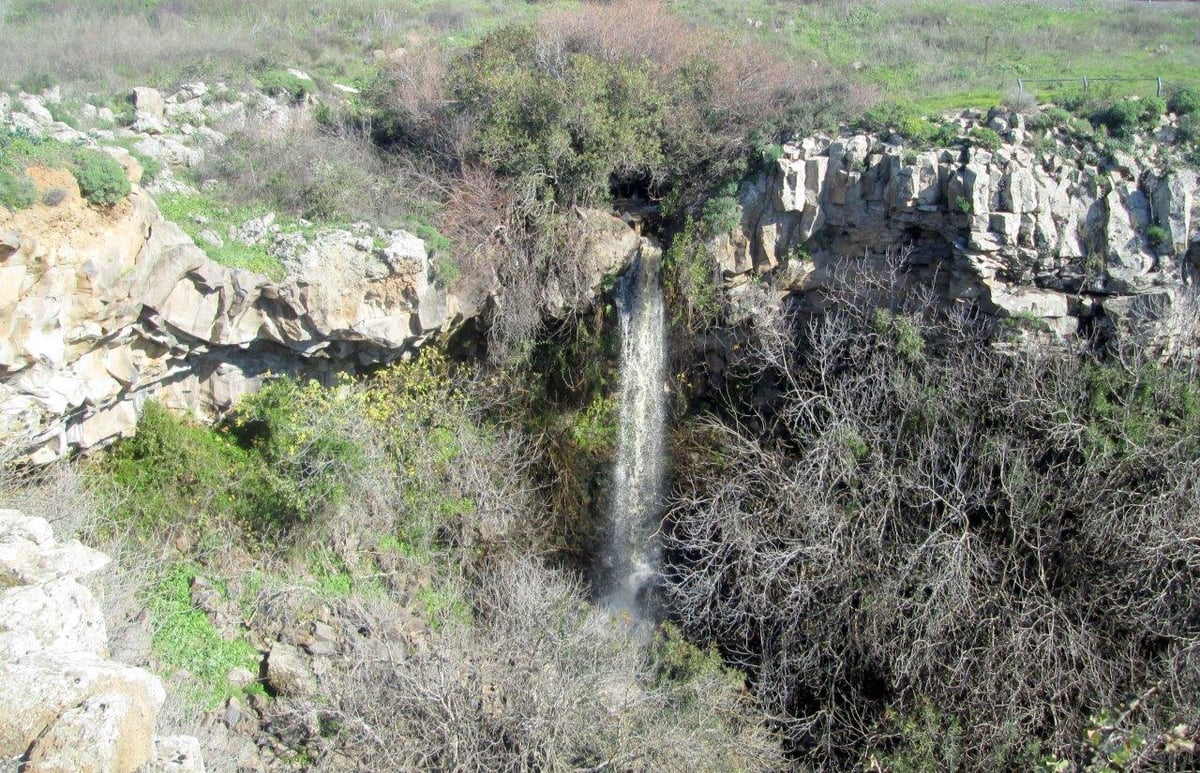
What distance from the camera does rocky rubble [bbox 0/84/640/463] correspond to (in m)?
9.40

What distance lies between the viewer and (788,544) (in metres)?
11.6

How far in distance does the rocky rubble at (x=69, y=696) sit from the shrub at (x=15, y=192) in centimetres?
430

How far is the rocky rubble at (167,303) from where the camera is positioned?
9398 millimetres

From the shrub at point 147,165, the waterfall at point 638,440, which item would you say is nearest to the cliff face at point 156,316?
the shrub at point 147,165

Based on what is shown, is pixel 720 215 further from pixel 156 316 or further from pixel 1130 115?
pixel 156 316

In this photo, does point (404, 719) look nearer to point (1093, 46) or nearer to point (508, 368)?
point (508, 368)

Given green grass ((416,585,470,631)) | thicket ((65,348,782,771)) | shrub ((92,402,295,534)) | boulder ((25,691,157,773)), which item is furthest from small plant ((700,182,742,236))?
boulder ((25,691,157,773))

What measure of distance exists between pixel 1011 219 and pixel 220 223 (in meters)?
11.2

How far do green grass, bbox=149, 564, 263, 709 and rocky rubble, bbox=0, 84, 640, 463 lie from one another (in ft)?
7.50

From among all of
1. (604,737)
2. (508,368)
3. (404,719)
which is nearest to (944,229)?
(508,368)

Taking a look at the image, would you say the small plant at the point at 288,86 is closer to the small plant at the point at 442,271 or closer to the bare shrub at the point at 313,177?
the bare shrub at the point at 313,177

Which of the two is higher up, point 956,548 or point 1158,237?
point 1158,237

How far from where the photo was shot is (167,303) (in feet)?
34.9

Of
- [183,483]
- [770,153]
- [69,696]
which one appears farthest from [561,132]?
[69,696]
